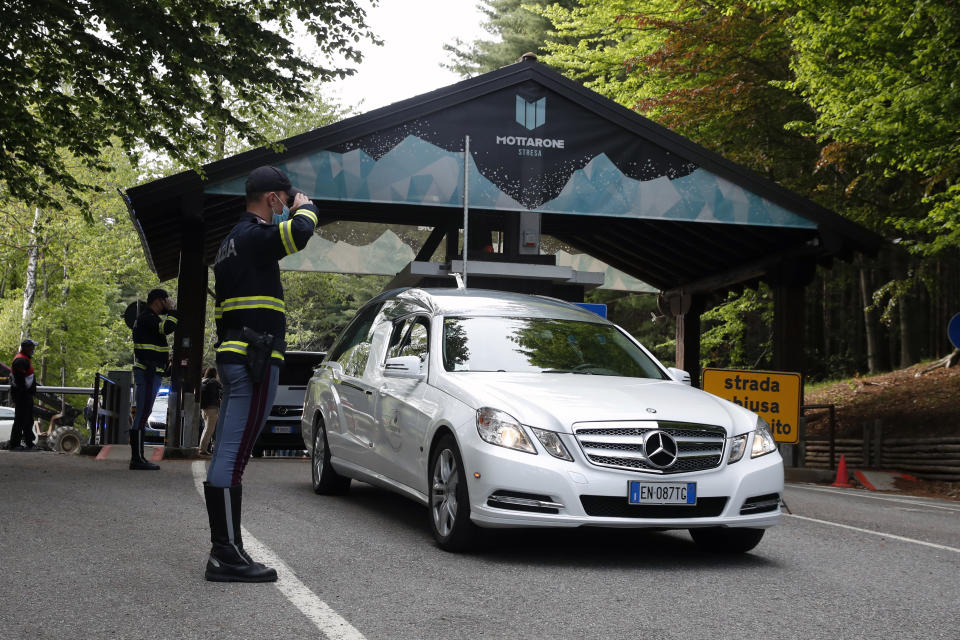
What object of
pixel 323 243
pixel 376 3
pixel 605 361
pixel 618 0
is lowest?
pixel 605 361

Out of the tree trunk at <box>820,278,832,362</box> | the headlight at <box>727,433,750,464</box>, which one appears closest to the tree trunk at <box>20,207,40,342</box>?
the tree trunk at <box>820,278,832,362</box>

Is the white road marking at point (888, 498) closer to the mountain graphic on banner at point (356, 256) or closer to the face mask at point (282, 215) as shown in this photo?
the face mask at point (282, 215)

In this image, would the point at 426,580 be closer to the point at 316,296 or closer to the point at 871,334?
the point at 871,334

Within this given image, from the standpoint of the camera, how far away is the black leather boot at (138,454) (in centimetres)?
1168

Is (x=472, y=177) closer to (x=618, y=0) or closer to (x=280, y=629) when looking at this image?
(x=618, y=0)

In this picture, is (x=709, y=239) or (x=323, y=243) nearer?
(x=709, y=239)

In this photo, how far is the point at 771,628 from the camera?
460 cm

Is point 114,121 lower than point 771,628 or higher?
higher

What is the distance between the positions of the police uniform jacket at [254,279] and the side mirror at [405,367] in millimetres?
1651

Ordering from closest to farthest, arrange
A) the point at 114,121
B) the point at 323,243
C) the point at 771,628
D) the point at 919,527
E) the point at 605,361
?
1. the point at 771,628
2. the point at 605,361
3. the point at 919,527
4. the point at 114,121
5. the point at 323,243

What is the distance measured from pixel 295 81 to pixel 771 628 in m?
11.6

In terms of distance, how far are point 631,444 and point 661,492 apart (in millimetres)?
313

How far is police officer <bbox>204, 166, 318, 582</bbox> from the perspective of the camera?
17.1 feet

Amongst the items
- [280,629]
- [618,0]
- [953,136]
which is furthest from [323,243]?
[280,629]
